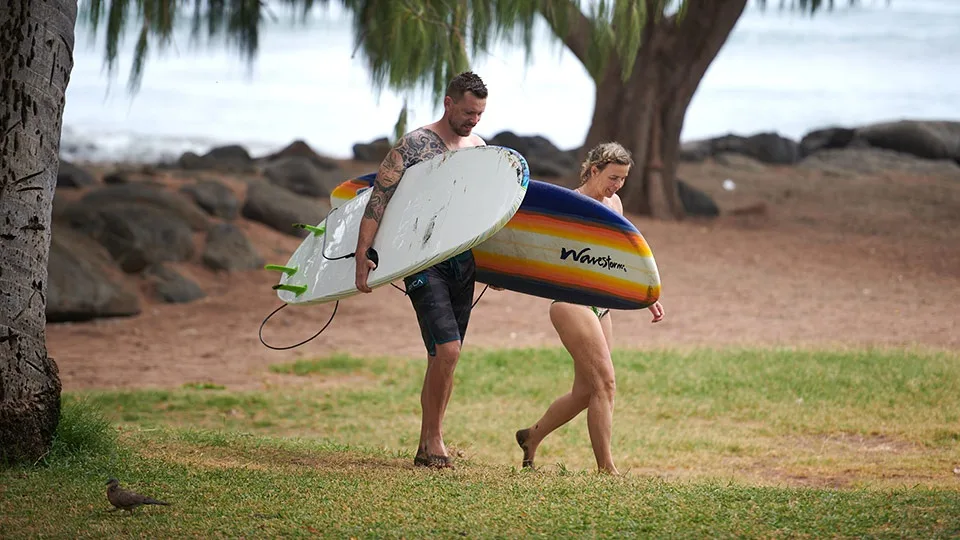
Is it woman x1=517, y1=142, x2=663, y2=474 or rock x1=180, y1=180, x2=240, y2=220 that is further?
rock x1=180, y1=180, x2=240, y2=220

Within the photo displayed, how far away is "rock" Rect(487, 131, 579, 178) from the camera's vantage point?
15633mm

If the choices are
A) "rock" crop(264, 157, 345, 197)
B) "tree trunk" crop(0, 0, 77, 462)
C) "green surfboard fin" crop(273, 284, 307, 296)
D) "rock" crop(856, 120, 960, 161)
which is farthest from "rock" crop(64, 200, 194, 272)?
"rock" crop(856, 120, 960, 161)

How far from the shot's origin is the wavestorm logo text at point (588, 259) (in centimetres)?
476

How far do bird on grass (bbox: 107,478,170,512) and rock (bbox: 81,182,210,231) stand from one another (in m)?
8.14

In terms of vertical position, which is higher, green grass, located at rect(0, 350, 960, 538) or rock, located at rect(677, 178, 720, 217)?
green grass, located at rect(0, 350, 960, 538)

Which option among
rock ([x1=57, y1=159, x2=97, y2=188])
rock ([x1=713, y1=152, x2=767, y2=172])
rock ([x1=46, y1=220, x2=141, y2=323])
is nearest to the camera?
rock ([x1=46, y1=220, x2=141, y2=323])

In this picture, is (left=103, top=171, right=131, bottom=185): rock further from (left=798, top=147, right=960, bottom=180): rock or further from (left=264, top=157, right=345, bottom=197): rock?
(left=798, top=147, right=960, bottom=180): rock

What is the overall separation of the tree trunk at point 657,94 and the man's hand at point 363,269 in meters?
8.72

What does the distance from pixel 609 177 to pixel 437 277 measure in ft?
2.80

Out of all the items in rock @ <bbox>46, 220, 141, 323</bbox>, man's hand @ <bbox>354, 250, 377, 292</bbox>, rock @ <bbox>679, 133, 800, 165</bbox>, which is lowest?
rock @ <bbox>679, 133, 800, 165</bbox>

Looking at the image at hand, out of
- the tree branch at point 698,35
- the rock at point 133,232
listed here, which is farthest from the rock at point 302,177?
the tree branch at point 698,35

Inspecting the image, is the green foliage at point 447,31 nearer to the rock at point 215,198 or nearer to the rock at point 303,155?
the rock at point 215,198

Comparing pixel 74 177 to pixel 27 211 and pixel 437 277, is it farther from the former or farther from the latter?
pixel 437 277

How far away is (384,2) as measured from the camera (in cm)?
830
